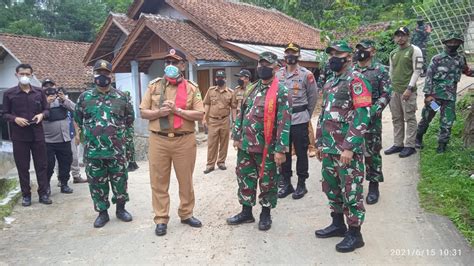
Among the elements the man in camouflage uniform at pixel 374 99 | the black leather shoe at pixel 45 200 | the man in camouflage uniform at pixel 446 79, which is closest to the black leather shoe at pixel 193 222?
the man in camouflage uniform at pixel 374 99

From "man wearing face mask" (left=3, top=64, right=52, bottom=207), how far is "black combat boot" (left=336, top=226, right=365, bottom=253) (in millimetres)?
4267

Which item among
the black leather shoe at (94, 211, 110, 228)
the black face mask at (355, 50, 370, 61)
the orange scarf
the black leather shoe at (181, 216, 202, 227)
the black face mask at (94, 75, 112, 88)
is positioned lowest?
the black leather shoe at (94, 211, 110, 228)

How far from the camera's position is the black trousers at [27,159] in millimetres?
5641

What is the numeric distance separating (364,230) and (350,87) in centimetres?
156

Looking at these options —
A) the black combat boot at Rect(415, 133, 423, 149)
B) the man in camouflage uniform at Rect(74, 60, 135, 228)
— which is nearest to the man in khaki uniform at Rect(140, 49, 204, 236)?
the man in camouflage uniform at Rect(74, 60, 135, 228)

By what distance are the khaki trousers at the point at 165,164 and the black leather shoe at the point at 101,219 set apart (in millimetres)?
792

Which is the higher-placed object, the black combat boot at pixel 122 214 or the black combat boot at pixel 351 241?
the black combat boot at pixel 351 241

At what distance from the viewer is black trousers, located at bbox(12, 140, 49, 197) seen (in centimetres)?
564

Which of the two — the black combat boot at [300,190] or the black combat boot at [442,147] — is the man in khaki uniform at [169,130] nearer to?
the black combat boot at [300,190]

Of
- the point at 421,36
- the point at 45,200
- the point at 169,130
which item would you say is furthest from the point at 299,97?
the point at 421,36

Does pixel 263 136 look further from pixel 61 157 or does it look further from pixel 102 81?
pixel 61 157

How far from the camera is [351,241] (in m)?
3.78

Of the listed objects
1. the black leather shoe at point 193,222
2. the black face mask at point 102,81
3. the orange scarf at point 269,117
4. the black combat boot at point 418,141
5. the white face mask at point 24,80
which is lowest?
the black leather shoe at point 193,222

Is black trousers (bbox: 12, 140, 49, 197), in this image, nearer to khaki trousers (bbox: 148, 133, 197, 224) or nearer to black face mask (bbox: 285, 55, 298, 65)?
khaki trousers (bbox: 148, 133, 197, 224)
